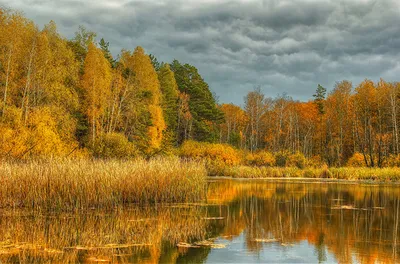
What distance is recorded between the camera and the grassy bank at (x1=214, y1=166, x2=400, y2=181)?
117ft

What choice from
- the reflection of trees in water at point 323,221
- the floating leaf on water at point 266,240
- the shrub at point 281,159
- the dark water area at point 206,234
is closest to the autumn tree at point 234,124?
the shrub at point 281,159

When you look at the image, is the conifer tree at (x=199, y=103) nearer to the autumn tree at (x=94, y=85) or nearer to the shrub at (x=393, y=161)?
the autumn tree at (x=94, y=85)

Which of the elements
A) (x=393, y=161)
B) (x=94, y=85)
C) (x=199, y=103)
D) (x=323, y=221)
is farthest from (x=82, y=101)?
(x=393, y=161)

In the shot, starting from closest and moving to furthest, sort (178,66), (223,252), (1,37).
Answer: (223,252)
(1,37)
(178,66)

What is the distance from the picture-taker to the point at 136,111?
43.3 meters

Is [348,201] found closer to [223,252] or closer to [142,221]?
[142,221]

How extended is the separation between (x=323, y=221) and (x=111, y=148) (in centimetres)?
1853

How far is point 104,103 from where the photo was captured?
38500 mm

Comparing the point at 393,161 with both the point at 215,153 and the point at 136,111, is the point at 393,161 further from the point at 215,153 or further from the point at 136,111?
the point at 136,111

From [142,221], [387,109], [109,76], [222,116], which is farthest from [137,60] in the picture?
[142,221]

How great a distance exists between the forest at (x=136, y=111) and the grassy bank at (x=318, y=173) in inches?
148

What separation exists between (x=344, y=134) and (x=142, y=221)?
49.2 meters

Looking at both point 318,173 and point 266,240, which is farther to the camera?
point 318,173

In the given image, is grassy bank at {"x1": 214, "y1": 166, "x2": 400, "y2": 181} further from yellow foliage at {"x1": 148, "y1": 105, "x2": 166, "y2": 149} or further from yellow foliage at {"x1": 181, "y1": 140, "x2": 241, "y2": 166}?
yellow foliage at {"x1": 148, "y1": 105, "x2": 166, "y2": 149}
